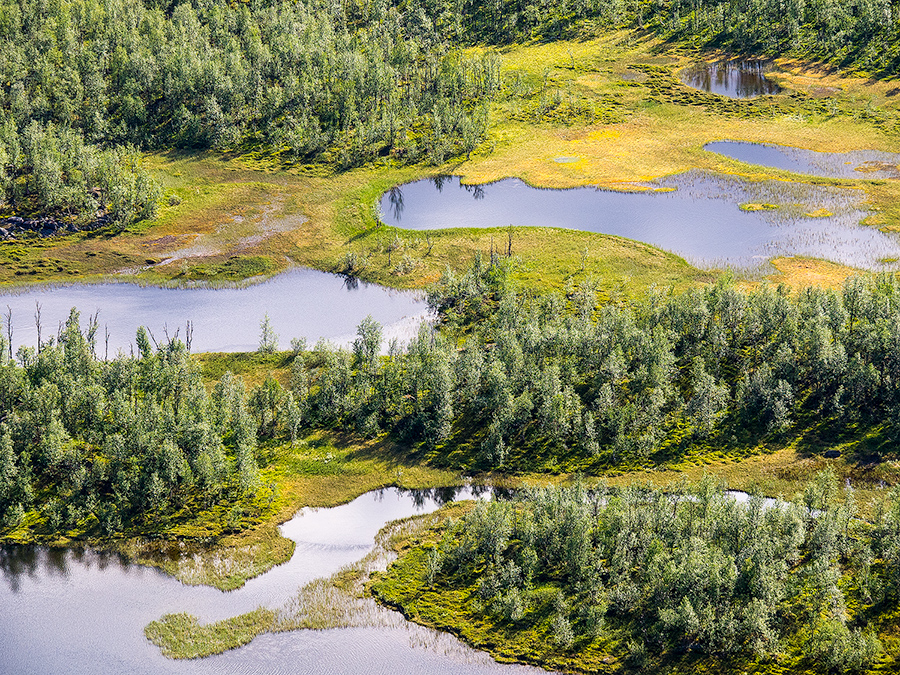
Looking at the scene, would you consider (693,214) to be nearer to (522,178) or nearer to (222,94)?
(522,178)

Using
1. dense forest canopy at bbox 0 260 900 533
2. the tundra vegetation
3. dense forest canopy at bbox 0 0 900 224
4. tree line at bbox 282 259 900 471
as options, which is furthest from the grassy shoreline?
dense forest canopy at bbox 0 260 900 533

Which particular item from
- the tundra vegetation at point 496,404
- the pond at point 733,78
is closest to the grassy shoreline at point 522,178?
the tundra vegetation at point 496,404

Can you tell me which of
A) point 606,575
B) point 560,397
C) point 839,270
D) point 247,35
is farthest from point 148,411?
point 247,35

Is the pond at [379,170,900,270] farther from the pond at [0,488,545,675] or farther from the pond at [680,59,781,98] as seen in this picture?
the pond at [0,488,545,675]

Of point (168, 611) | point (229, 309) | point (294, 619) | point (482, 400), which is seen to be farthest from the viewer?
point (229, 309)

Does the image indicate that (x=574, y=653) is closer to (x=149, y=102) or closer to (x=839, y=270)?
(x=839, y=270)

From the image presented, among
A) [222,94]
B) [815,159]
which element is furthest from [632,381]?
[222,94]
